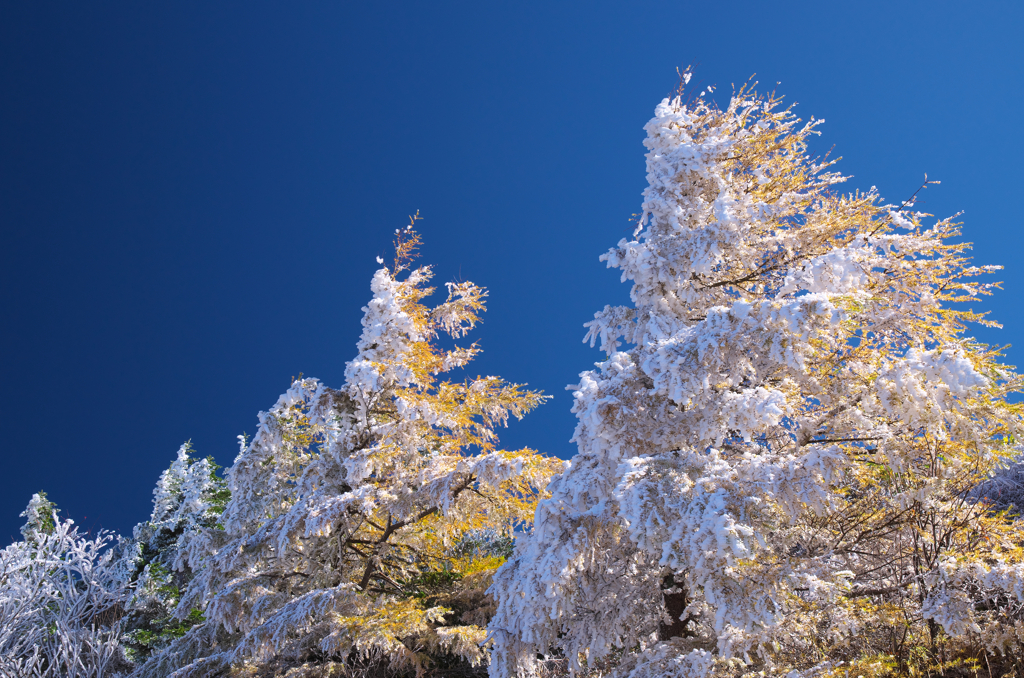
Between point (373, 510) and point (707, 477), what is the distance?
6.39 meters

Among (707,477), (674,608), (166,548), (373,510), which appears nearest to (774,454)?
(707,477)

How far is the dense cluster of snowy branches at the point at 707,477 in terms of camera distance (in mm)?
4957

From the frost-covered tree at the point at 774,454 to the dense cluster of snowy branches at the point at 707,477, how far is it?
3 cm

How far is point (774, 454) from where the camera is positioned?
18.8ft

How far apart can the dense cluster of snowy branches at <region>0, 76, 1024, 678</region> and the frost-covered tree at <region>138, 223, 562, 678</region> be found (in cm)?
6

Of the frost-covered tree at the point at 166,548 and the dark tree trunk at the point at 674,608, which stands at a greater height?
the frost-covered tree at the point at 166,548

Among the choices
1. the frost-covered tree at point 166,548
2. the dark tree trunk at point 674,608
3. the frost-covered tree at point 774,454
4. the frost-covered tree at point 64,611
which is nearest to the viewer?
the frost-covered tree at point 774,454

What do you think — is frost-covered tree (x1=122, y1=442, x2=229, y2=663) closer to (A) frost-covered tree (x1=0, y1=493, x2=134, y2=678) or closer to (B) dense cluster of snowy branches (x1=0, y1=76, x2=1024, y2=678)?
(A) frost-covered tree (x1=0, y1=493, x2=134, y2=678)

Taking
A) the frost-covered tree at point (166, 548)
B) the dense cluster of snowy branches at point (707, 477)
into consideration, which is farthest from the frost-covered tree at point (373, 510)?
the frost-covered tree at point (166, 548)

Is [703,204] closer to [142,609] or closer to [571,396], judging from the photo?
[571,396]

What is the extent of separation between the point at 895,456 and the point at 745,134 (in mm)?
4314

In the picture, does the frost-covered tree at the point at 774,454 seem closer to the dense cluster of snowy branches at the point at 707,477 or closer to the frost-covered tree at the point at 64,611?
the dense cluster of snowy branches at the point at 707,477

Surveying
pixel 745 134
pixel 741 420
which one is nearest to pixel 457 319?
pixel 745 134

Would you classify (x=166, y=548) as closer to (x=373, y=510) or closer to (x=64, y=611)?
(x=64, y=611)
